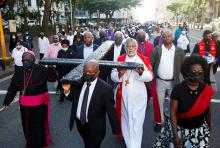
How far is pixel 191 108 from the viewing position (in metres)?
A: 3.72

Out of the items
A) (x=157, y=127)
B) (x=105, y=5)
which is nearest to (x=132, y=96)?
(x=157, y=127)

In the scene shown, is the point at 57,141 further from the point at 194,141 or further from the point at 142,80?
the point at 194,141

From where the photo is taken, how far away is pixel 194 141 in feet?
12.6

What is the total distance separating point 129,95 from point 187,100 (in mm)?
1612

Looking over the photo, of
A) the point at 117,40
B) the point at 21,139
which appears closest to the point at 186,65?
the point at 21,139

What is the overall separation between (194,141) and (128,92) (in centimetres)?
161

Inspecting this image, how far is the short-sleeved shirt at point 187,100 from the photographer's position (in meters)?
3.71

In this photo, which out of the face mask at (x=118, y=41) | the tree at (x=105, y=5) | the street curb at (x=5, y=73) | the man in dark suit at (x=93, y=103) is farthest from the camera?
the tree at (x=105, y=5)

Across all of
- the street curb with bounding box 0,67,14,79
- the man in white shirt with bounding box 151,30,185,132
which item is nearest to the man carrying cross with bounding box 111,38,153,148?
the man in white shirt with bounding box 151,30,185,132

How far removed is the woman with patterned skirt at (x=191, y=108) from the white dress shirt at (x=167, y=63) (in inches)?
88.0

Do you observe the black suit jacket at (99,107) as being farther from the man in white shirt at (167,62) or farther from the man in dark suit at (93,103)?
the man in white shirt at (167,62)

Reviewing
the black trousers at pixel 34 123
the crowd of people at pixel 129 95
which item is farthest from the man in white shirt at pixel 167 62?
the black trousers at pixel 34 123

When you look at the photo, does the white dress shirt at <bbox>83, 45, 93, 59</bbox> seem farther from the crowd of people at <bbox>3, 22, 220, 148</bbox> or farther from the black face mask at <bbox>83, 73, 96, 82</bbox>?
the black face mask at <bbox>83, 73, 96, 82</bbox>

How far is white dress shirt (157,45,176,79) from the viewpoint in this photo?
6.23 meters
